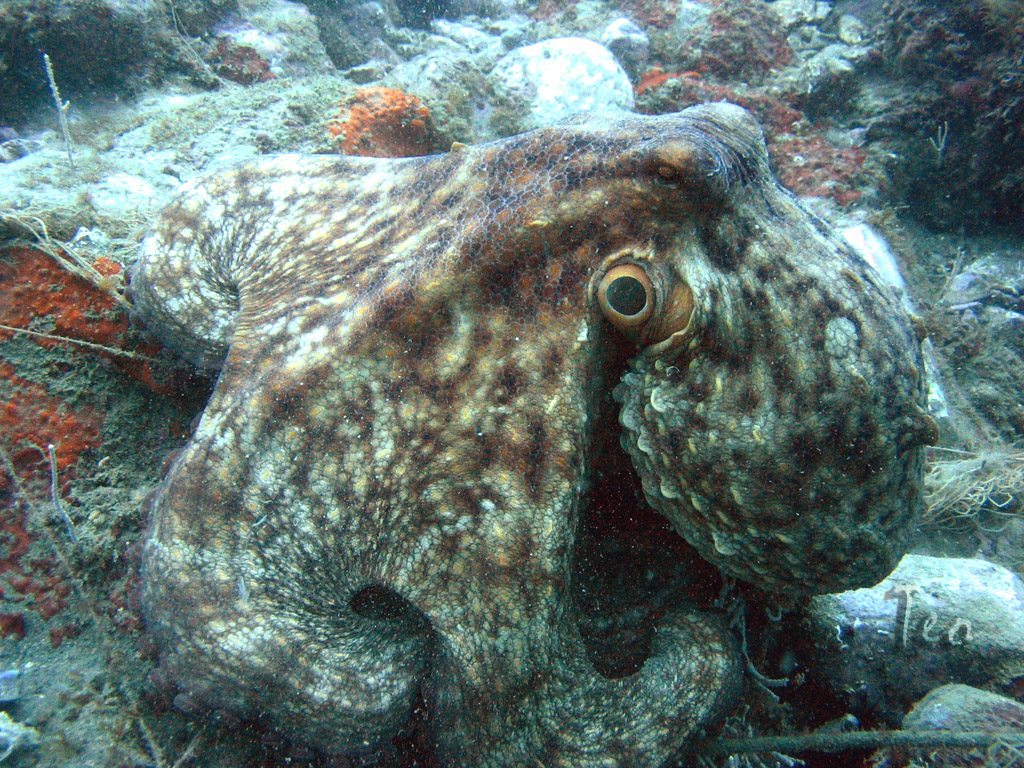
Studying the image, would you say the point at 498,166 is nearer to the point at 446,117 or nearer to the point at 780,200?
the point at 780,200

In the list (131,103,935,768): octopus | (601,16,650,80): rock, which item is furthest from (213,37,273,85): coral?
(131,103,935,768): octopus

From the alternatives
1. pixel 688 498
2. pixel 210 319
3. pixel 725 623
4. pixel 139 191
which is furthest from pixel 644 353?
pixel 139 191

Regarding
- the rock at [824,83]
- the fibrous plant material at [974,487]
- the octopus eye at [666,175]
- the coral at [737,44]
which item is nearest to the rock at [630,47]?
the coral at [737,44]

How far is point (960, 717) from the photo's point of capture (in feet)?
8.46

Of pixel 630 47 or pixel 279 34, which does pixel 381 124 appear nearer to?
pixel 279 34

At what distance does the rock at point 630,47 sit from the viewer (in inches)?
288

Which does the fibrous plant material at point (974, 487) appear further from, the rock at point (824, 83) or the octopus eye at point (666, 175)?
the rock at point (824, 83)

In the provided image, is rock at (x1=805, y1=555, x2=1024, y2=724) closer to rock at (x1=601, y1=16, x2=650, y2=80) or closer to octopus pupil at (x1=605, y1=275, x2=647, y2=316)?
octopus pupil at (x1=605, y1=275, x2=647, y2=316)

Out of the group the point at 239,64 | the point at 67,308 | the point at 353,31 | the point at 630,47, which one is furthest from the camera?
the point at 353,31

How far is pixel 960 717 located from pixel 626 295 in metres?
2.87

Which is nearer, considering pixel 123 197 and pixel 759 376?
pixel 759 376

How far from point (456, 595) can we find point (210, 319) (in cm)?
193

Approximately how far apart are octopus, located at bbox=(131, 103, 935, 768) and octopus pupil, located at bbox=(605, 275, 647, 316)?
1cm

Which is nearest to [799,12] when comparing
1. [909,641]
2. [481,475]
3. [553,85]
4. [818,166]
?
[818,166]
